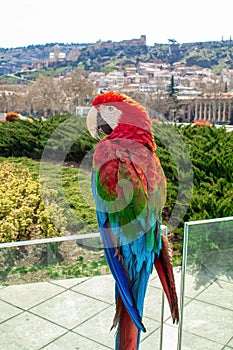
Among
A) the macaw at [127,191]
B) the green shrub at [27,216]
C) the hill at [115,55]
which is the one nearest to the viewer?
the macaw at [127,191]

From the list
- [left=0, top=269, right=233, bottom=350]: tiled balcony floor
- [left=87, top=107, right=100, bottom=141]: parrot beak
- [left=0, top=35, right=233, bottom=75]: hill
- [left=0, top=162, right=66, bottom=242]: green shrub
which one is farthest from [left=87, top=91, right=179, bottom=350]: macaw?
[left=0, top=35, right=233, bottom=75]: hill

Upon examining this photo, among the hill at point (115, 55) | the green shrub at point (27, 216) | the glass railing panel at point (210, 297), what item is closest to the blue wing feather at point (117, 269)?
the glass railing panel at point (210, 297)

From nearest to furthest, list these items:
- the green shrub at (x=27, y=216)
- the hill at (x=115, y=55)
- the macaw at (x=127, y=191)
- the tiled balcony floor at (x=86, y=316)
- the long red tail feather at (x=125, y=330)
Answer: the macaw at (x=127, y=191) → the long red tail feather at (x=125, y=330) → the tiled balcony floor at (x=86, y=316) → the green shrub at (x=27, y=216) → the hill at (x=115, y=55)

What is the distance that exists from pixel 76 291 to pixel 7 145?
19.9 feet

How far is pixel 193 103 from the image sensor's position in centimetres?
3628

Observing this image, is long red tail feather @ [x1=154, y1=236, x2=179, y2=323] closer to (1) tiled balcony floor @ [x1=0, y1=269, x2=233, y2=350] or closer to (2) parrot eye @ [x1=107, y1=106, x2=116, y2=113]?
(1) tiled balcony floor @ [x1=0, y1=269, x2=233, y2=350]

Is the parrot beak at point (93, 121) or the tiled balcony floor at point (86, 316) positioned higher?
the parrot beak at point (93, 121)

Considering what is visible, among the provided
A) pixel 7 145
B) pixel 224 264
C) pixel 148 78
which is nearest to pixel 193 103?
pixel 148 78

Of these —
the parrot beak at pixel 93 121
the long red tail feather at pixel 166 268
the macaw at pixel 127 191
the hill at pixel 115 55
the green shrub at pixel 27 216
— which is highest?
the hill at pixel 115 55

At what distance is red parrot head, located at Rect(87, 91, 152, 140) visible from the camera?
1393 mm

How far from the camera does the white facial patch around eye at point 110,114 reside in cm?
140

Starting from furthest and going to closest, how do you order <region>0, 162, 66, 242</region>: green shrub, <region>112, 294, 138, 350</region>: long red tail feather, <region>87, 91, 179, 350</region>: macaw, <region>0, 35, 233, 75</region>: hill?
<region>0, 35, 233, 75</region>: hill, <region>0, 162, 66, 242</region>: green shrub, <region>112, 294, 138, 350</region>: long red tail feather, <region>87, 91, 179, 350</region>: macaw

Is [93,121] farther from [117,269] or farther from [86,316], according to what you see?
[86,316]

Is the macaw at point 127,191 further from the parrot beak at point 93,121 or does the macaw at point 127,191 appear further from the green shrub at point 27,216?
the green shrub at point 27,216
